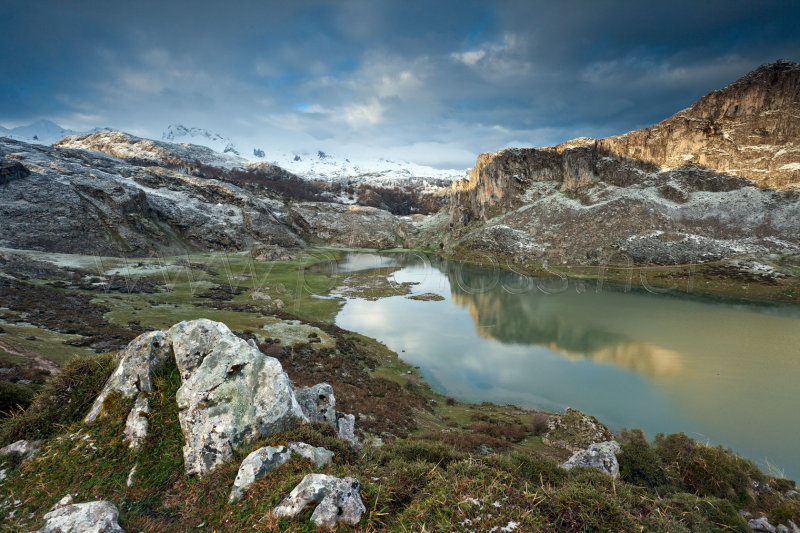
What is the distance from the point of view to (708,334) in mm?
34719

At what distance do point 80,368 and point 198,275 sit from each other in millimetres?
58401

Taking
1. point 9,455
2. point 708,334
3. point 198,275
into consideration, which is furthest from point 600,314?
point 198,275

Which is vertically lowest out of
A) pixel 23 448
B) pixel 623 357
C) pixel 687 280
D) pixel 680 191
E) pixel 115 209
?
pixel 623 357

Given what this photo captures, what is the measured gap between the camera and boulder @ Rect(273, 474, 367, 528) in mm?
4297

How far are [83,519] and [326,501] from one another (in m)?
3.29

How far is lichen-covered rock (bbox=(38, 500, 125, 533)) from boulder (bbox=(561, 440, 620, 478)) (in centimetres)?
1079

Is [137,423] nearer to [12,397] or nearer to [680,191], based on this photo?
[12,397]

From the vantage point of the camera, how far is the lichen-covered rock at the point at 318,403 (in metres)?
9.45

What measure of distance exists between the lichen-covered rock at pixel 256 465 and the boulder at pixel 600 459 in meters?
8.69

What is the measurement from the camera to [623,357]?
29.0 m

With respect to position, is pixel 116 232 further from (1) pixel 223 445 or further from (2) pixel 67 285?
(1) pixel 223 445

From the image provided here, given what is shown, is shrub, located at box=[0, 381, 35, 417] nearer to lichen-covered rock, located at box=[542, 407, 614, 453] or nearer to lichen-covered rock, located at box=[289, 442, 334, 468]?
lichen-covered rock, located at box=[289, 442, 334, 468]

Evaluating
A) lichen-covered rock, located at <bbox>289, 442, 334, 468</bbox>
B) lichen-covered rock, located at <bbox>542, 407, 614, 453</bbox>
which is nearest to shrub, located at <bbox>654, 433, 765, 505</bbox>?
lichen-covered rock, located at <bbox>542, 407, 614, 453</bbox>

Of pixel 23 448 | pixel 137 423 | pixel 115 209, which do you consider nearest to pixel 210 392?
pixel 137 423
